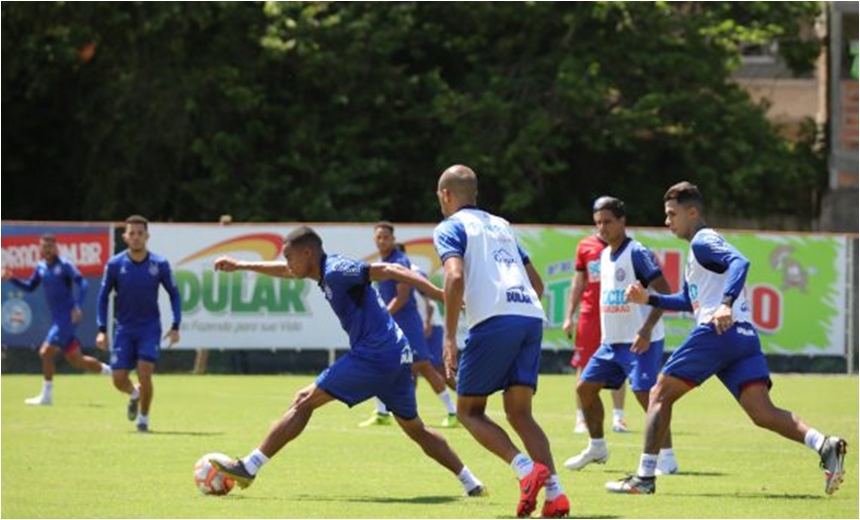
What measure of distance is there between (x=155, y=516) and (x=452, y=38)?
32.0m

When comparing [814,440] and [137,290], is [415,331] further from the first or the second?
[814,440]

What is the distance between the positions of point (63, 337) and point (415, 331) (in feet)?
23.2

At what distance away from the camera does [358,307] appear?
1288 centimetres

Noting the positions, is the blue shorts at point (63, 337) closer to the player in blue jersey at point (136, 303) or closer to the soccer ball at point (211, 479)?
the player in blue jersey at point (136, 303)

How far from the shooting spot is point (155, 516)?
1166cm

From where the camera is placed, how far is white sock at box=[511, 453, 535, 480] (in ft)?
37.6

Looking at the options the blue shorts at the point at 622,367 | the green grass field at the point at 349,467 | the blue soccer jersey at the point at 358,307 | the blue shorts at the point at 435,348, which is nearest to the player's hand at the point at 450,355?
the green grass field at the point at 349,467

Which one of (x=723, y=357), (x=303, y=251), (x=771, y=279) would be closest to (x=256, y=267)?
(x=303, y=251)

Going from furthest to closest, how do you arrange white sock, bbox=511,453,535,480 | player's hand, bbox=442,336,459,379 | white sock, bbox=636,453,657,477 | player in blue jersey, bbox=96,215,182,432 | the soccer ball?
1. player in blue jersey, bbox=96,215,182,432
2. white sock, bbox=636,453,657,477
3. the soccer ball
4. white sock, bbox=511,453,535,480
5. player's hand, bbox=442,336,459,379

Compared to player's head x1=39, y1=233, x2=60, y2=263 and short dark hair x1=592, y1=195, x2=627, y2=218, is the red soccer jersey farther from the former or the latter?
player's head x1=39, y1=233, x2=60, y2=263

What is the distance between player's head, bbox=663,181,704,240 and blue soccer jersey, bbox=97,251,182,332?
8.09 m

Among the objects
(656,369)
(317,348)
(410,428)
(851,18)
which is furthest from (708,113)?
(410,428)

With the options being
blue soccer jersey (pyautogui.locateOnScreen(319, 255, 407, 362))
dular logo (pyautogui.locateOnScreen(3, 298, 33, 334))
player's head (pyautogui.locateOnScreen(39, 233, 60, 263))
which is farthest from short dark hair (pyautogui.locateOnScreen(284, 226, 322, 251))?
dular logo (pyautogui.locateOnScreen(3, 298, 33, 334))

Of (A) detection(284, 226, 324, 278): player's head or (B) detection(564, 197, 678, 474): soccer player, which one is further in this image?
(B) detection(564, 197, 678, 474): soccer player
